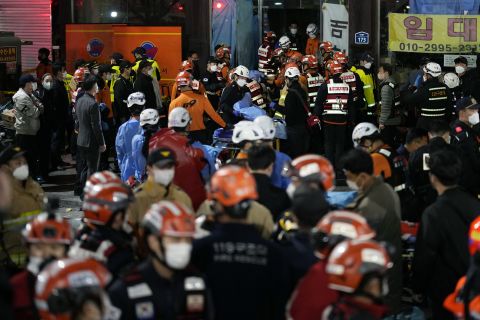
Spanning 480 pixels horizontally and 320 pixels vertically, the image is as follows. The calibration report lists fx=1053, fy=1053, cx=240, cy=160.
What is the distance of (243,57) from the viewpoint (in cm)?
2462

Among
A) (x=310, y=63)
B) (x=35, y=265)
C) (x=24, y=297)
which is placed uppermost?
(x=310, y=63)

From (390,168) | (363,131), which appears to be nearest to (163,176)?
(390,168)

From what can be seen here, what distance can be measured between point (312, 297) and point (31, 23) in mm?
19833

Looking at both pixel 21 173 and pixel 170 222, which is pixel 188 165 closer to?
pixel 21 173

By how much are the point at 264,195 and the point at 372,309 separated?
285 centimetres

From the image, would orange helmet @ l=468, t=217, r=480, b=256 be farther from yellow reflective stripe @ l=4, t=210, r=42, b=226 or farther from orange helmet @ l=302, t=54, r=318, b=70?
orange helmet @ l=302, t=54, r=318, b=70

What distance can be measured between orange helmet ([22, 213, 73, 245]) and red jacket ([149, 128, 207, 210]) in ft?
12.3

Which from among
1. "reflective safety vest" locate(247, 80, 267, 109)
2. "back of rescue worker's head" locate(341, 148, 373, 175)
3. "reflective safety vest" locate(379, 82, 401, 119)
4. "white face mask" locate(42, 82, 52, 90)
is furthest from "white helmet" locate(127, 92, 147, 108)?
"reflective safety vest" locate(379, 82, 401, 119)

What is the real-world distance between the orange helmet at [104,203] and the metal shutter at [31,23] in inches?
711

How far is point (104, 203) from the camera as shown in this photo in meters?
6.81

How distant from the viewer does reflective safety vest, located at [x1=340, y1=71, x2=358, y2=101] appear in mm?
17547

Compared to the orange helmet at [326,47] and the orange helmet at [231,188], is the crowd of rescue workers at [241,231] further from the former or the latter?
the orange helmet at [326,47]

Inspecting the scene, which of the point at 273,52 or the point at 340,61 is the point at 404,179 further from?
the point at 273,52

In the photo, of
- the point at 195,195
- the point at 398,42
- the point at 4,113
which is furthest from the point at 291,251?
the point at 398,42
